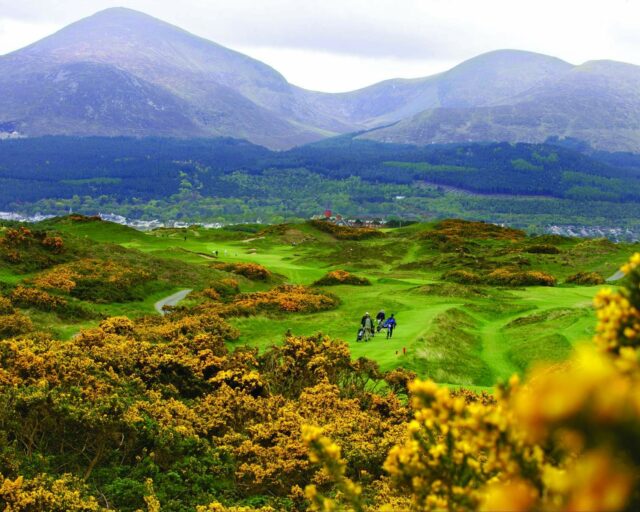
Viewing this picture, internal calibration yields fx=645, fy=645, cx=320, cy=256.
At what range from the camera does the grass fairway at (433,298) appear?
28281mm

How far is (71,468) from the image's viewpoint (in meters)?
13.6

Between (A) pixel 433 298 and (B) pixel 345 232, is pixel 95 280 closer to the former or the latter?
(A) pixel 433 298

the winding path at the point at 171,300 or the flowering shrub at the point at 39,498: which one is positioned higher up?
the flowering shrub at the point at 39,498

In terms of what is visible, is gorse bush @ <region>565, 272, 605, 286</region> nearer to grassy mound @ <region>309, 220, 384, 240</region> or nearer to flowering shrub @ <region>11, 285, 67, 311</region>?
flowering shrub @ <region>11, 285, 67, 311</region>

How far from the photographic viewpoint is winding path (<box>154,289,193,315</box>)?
132ft

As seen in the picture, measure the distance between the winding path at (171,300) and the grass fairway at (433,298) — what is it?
2.05 ft

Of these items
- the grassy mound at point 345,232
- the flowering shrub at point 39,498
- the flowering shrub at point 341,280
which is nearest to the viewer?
the flowering shrub at point 39,498

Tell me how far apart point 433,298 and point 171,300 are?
18.0 meters

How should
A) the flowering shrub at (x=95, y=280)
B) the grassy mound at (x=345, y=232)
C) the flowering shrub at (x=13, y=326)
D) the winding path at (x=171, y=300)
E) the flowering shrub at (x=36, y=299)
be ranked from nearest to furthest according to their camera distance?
the flowering shrub at (x=13, y=326) < the flowering shrub at (x=36, y=299) < the flowering shrub at (x=95, y=280) < the winding path at (x=171, y=300) < the grassy mound at (x=345, y=232)

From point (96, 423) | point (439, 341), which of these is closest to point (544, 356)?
point (439, 341)

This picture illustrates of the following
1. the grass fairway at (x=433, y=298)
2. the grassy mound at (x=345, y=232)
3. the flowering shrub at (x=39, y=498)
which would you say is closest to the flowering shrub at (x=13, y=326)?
the grass fairway at (x=433, y=298)

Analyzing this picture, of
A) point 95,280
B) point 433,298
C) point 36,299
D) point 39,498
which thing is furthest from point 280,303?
point 39,498

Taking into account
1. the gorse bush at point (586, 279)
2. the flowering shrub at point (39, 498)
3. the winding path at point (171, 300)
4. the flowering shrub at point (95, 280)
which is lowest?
the gorse bush at point (586, 279)

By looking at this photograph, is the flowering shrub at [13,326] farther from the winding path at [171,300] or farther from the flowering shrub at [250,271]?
the flowering shrub at [250,271]
